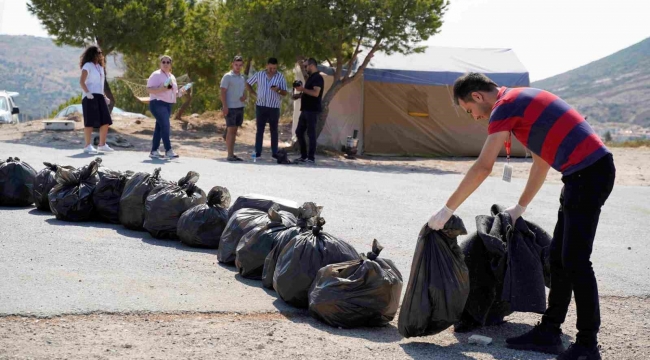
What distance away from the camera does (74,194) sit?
746cm

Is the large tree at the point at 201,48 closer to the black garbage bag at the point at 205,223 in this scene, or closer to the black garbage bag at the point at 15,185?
the black garbage bag at the point at 15,185

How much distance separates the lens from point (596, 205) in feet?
12.9

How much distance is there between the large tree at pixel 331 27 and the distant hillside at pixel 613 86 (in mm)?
78953

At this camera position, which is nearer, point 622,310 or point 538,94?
point 538,94

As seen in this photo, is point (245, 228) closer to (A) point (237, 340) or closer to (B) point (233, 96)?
(A) point (237, 340)

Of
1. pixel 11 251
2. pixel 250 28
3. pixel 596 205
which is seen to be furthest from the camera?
pixel 250 28

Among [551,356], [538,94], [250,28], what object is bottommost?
[551,356]

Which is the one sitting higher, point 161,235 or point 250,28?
point 250,28

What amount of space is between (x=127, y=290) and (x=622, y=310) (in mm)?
3397

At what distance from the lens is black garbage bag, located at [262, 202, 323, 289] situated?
17.3 feet

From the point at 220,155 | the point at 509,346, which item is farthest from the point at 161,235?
the point at 220,155

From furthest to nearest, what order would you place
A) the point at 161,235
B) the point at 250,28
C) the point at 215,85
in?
the point at 215,85, the point at 250,28, the point at 161,235

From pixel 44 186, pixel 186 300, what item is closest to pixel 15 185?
pixel 44 186

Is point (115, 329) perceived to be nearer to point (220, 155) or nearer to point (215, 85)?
point (220, 155)
